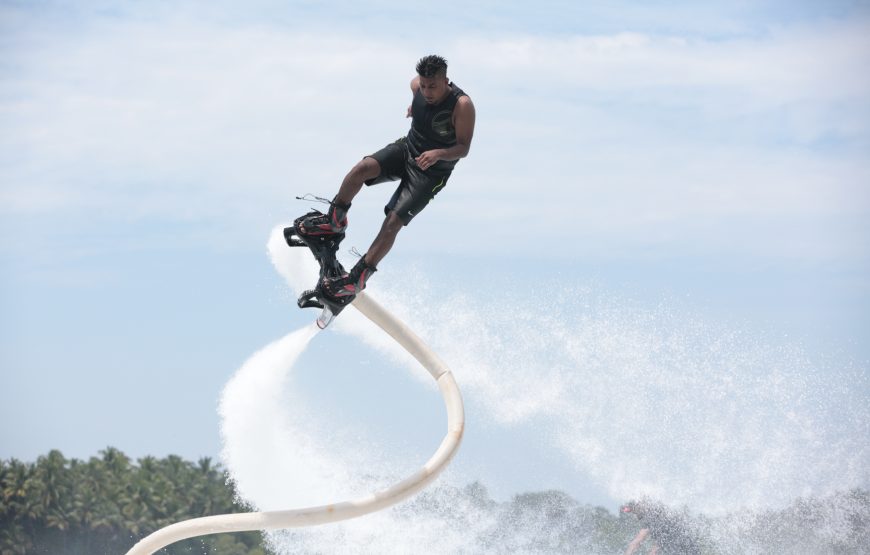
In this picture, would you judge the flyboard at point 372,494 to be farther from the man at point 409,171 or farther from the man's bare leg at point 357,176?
the man's bare leg at point 357,176

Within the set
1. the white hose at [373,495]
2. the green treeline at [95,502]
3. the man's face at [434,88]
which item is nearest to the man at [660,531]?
the white hose at [373,495]

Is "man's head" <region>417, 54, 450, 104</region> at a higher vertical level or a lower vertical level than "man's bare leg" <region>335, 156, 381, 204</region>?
higher

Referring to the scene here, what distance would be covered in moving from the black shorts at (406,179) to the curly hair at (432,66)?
109cm

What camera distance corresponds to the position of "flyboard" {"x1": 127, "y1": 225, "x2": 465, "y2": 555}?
13.1m

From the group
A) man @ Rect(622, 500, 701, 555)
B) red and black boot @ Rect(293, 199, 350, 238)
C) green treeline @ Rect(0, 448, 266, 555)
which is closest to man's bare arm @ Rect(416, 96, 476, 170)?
red and black boot @ Rect(293, 199, 350, 238)

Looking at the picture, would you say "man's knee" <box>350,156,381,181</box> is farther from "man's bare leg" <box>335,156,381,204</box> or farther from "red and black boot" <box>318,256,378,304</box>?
"red and black boot" <box>318,256,378,304</box>

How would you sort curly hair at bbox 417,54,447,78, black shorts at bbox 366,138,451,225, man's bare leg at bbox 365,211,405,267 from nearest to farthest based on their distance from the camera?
curly hair at bbox 417,54,447,78
black shorts at bbox 366,138,451,225
man's bare leg at bbox 365,211,405,267

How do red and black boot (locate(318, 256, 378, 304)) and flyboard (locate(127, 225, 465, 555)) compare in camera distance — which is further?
red and black boot (locate(318, 256, 378, 304))

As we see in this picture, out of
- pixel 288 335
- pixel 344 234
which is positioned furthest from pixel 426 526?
pixel 344 234

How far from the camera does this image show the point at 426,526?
971 inches

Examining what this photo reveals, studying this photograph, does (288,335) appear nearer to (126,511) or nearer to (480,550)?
(480,550)

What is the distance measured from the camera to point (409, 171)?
44.9ft

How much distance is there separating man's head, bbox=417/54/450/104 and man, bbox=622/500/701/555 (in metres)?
14.1

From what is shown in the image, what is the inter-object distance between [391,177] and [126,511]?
46849 mm
